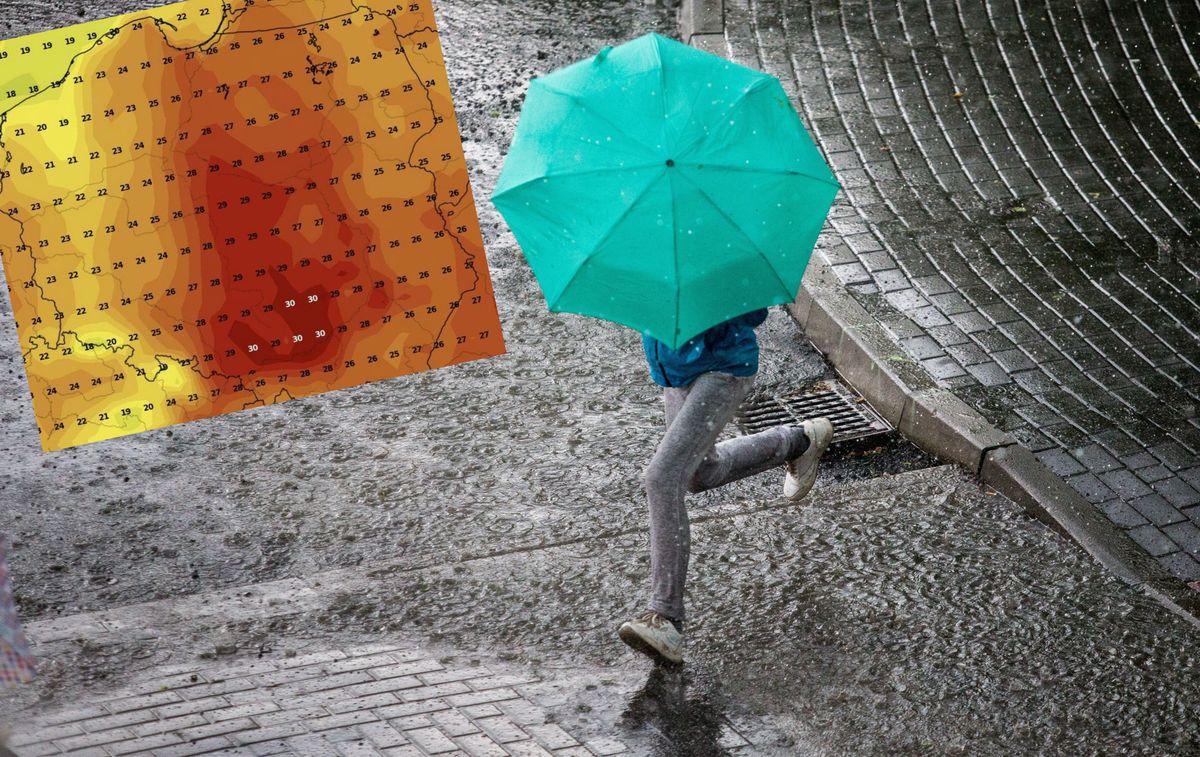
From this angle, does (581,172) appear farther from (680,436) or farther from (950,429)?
(950,429)

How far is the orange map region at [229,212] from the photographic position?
4559 millimetres

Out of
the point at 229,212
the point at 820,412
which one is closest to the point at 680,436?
the point at 229,212

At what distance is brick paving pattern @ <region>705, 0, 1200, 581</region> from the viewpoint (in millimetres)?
6559

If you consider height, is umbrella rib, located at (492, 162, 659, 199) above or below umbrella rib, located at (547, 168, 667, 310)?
above

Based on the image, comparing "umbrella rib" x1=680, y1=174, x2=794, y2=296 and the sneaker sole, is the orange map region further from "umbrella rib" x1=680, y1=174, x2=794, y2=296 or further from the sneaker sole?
the sneaker sole

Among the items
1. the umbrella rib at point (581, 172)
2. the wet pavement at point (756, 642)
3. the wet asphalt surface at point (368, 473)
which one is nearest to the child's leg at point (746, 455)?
the wet pavement at point (756, 642)

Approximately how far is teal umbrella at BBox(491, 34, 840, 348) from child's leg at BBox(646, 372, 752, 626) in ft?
1.66

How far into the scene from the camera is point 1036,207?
27.3 ft

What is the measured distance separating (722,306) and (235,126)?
175cm

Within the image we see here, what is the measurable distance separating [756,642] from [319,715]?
1.62m

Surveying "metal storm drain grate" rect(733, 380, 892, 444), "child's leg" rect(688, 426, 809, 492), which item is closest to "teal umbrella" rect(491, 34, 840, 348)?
"child's leg" rect(688, 426, 809, 492)

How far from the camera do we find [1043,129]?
30.0 ft

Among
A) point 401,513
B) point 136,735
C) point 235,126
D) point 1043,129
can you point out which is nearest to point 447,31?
point 1043,129

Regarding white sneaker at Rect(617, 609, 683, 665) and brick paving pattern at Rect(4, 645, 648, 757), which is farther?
white sneaker at Rect(617, 609, 683, 665)
